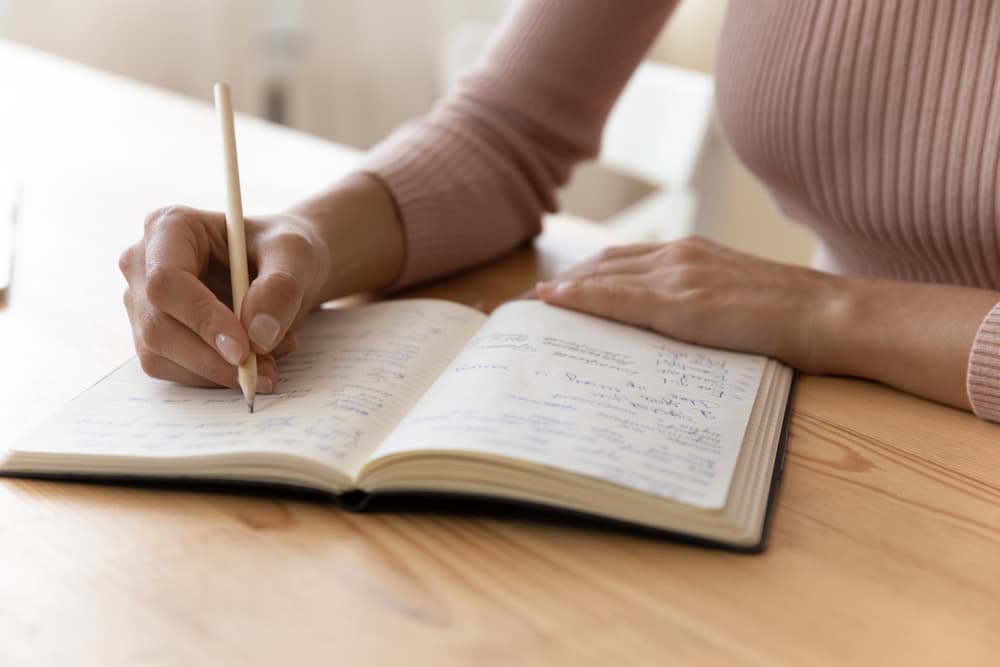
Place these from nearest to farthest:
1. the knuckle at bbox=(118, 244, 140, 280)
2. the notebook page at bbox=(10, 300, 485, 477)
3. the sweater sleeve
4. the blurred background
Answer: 1. the notebook page at bbox=(10, 300, 485, 477)
2. the knuckle at bbox=(118, 244, 140, 280)
3. the sweater sleeve
4. the blurred background

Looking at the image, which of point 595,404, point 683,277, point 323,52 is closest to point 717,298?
point 683,277

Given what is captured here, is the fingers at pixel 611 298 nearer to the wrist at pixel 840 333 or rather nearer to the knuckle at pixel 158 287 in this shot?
the wrist at pixel 840 333

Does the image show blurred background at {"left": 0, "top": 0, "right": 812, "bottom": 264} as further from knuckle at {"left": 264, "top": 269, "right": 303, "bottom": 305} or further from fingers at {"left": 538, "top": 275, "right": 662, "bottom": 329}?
knuckle at {"left": 264, "top": 269, "right": 303, "bottom": 305}

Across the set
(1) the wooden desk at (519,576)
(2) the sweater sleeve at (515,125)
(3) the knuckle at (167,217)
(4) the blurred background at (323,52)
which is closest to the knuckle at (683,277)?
(1) the wooden desk at (519,576)

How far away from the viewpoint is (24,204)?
95 centimetres

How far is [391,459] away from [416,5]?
1.89 metres

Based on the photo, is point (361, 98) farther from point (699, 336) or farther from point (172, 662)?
point (172, 662)

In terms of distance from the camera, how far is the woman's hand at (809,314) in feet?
2.11

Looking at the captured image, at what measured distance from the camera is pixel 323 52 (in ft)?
7.05

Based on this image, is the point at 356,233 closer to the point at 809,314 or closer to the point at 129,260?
the point at 129,260

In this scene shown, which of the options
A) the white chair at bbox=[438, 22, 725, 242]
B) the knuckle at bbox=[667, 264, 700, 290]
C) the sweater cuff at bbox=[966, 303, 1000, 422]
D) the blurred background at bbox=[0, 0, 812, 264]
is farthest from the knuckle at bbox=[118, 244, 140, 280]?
the blurred background at bbox=[0, 0, 812, 264]

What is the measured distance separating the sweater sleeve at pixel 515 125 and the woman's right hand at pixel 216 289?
5.6 inches

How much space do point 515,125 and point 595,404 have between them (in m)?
0.46

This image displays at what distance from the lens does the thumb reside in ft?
1.93
